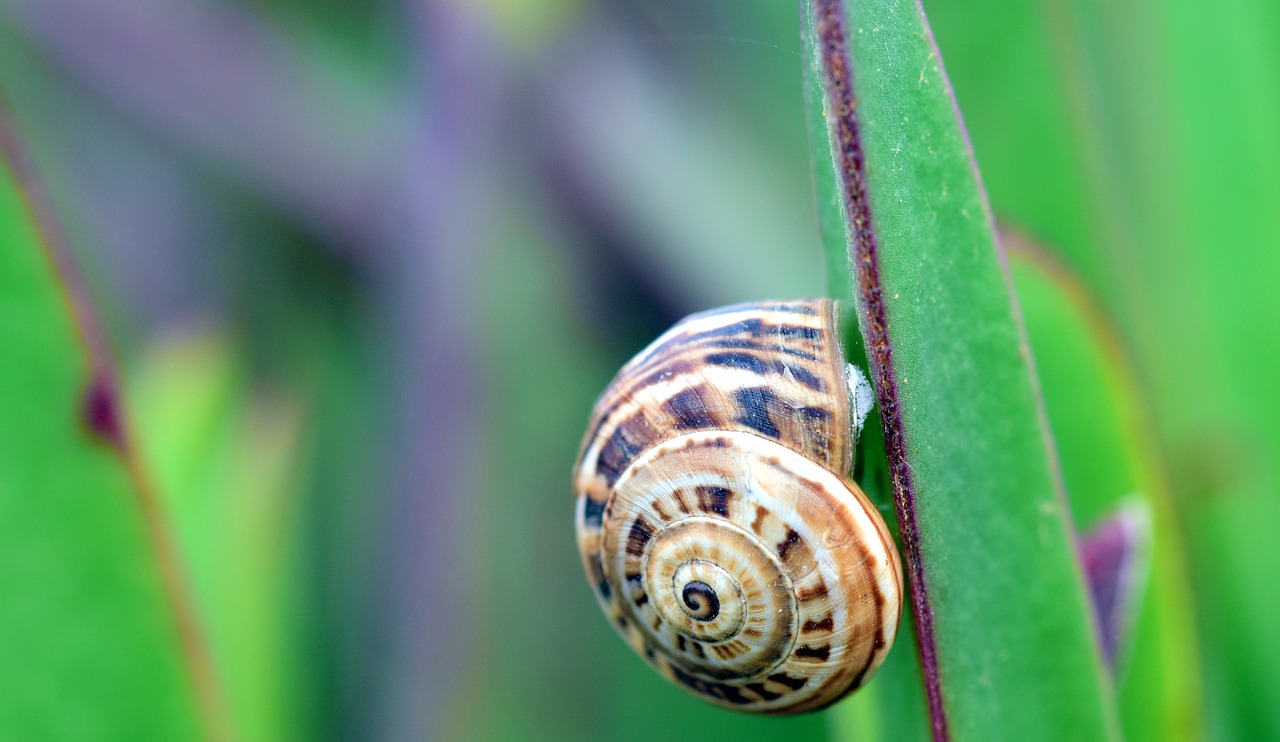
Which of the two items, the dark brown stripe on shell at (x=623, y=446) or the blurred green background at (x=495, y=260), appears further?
the blurred green background at (x=495, y=260)

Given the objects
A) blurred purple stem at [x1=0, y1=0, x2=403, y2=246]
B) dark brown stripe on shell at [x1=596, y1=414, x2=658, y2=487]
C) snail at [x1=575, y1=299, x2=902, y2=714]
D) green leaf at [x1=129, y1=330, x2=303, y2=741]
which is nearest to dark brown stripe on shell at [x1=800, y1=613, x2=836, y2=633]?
snail at [x1=575, y1=299, x2=902, y2=714]

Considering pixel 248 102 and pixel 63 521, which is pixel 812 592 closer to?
pixel 63 521

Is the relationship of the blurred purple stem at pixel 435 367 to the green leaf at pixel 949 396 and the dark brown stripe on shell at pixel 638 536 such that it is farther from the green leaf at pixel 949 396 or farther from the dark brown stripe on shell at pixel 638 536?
the green leaf at pixel 949 396

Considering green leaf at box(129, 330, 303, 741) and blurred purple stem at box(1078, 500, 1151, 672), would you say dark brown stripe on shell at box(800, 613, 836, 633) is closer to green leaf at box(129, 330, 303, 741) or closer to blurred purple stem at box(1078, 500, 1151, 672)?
blurred purple stem at box(1078, 500, 1151, 672)

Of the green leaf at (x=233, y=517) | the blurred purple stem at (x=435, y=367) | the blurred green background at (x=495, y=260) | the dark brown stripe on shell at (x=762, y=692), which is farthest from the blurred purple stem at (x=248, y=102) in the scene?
the dark brown stripe on shell at (x=762, y=692)

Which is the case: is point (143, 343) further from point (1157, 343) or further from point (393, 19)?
point (1157, 343)

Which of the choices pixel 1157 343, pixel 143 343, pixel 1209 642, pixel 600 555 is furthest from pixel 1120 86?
pixel 143 343
